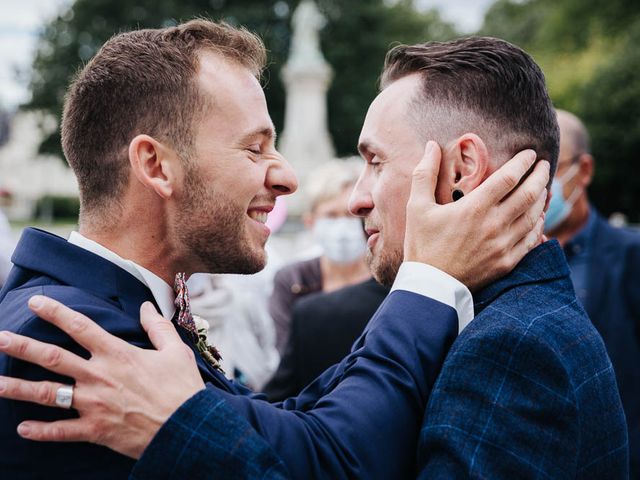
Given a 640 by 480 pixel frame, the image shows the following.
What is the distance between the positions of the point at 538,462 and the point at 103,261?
133cm

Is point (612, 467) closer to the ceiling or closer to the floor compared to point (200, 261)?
closer to the floor

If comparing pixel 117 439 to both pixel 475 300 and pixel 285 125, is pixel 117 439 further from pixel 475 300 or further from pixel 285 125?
pixel 285 125

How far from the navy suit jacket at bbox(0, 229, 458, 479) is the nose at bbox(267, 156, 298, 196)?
63 cm

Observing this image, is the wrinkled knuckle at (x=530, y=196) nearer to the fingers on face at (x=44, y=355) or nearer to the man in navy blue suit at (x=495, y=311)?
the man in navy blue suit at (x=495, y=311)

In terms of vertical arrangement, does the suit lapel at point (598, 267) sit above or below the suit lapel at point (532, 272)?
below

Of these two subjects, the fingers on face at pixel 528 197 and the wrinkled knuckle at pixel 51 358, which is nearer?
the wrinkled knuckle at pixel 51 358

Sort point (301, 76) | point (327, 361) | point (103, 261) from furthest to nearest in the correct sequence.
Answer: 1. point (301, 76)
2. point (327, 361)
3. point (103, 261)

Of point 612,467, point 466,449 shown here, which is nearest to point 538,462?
point 466,449

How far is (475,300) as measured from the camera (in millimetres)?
2344

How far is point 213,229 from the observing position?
2520 mm

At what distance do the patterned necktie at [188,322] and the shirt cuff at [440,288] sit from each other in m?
0.68

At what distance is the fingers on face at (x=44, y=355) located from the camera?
1806 mm

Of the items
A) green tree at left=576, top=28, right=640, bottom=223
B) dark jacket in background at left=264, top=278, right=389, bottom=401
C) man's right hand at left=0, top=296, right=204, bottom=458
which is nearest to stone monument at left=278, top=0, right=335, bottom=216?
green tree at left=576, top=28, right=640, bottom=223

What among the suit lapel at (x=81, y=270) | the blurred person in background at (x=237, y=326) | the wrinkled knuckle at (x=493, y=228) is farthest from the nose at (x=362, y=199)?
the blurred person in background at (x=237, y=326)
